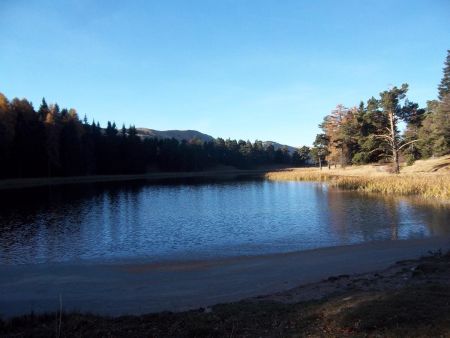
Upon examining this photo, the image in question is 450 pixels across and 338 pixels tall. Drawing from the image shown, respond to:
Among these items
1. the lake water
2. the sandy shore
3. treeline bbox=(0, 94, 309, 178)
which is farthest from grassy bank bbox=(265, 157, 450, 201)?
treeline bbox=(0, 94, 309, 178)

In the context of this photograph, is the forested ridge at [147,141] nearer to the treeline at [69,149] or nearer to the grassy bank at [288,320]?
the treeline at [69,149]

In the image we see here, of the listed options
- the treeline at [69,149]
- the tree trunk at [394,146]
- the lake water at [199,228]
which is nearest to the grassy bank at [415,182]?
the tree trunk at [394,146]

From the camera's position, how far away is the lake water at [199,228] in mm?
17031

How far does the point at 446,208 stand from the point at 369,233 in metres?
9.07

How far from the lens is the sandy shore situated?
9955 mm

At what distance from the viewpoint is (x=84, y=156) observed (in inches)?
3290

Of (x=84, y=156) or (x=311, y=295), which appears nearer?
(x=311, y=295)

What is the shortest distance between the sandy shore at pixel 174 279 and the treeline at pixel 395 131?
31.7m

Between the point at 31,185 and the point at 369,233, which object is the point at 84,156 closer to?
the point at 31,185

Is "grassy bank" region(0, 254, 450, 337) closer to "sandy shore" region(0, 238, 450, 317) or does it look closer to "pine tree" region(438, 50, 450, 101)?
"sandy shore" region(0, 238, 450, 317)

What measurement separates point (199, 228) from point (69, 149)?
61999 mm

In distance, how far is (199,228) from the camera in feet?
74.6

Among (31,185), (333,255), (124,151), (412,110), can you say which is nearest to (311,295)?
(333,255)

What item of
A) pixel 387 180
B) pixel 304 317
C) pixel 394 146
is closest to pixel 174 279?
pixel 304 317
